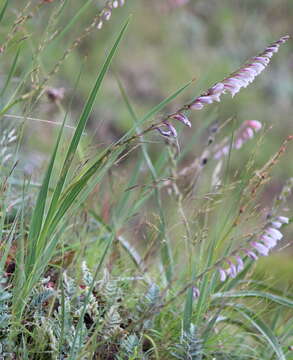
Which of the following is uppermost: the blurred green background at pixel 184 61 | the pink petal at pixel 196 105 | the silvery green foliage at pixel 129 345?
the pink petal at pixel 196 105

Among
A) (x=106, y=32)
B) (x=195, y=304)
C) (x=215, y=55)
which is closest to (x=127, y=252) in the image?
(x=195, y=304)

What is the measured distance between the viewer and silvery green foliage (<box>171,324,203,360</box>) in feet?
4.62

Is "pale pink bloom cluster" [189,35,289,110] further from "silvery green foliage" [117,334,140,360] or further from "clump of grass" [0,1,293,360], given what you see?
"silvery green foliage" [117,334,140,360]

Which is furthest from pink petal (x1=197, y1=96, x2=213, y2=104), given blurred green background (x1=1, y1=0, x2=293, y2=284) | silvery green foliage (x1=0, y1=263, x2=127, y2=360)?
blurred green background (x1=1, y1=0, x2=293, y2=284)

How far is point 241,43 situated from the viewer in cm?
828

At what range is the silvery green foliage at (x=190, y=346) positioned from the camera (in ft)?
4.62

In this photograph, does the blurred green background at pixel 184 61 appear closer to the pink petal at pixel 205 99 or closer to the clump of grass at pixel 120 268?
the clump of grass at pixel 120 268

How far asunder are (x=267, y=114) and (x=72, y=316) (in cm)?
631

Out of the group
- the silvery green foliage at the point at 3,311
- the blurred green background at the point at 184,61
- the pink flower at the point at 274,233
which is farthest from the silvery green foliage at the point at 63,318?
the blurred green background at the point at 184,61

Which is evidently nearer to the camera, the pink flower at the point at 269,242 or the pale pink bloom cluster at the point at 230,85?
the pale pink bloom cluster at the point at 230,85

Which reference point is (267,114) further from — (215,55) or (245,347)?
(245,347)

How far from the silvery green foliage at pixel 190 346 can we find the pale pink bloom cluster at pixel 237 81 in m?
0.52

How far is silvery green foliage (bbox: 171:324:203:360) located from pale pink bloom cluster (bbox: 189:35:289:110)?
0.52 meters

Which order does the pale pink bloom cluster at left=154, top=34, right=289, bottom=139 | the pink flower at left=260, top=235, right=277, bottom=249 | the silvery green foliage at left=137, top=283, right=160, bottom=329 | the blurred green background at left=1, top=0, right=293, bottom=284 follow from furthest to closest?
the blurred green background at left=1, top=0, right=293, bottom=284 < the silvery green foliage at left=137, top=283, right=160, bottom=329 < the pink flower at left=260, top=235, right=277, bottom=249 < the pale pink bloom cluster at left=154, top=34, right=289, bottom=139
